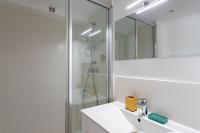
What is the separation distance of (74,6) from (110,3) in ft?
2.11

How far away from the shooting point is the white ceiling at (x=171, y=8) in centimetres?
102

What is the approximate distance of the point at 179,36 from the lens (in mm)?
1096

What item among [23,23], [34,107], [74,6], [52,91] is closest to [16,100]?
[34,107]

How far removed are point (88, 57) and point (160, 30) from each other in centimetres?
96

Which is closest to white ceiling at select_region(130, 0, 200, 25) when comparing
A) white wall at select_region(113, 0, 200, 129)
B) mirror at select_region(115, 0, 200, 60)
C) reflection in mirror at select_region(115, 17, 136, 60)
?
mirror at select_region(115, 0, 200, 60)

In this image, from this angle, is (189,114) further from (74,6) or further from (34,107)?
(34,107)

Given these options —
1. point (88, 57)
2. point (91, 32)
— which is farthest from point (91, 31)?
point (88, 57)

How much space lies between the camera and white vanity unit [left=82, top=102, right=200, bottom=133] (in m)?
1.00

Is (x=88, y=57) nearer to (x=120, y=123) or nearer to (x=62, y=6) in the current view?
(x=120, y=123)

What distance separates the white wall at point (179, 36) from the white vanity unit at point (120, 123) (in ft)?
2.04

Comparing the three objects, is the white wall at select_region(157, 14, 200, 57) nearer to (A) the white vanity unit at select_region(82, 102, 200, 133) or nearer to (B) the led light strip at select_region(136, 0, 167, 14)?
(B) the led light strip at select_region(136, 0, 167, 14)

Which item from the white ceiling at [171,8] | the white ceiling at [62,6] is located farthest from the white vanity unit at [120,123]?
the white ceiling at [62,6]

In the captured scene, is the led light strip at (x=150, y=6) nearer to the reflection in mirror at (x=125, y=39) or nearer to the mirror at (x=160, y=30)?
the mirror at (x=160, y=30)

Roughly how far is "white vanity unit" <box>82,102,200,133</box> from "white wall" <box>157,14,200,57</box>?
2.04ft
